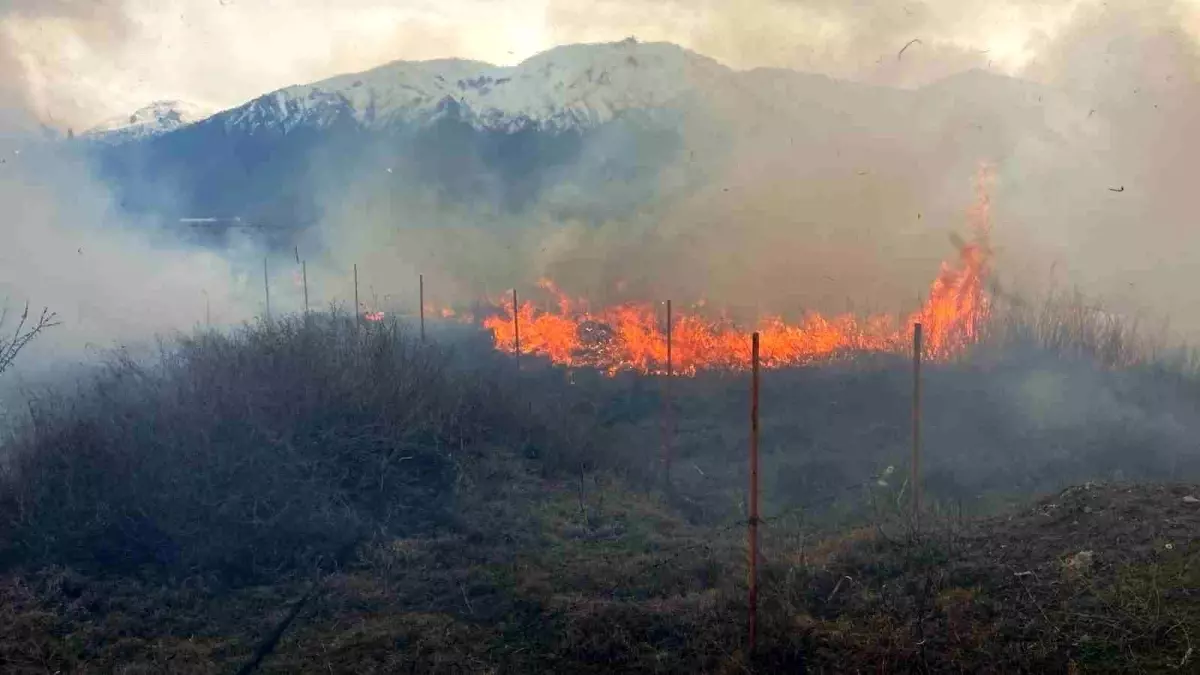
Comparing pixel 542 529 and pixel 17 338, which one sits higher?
pixel 17 338

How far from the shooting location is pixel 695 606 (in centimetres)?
741

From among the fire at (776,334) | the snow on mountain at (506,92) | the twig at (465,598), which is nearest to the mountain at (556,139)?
the snow on mountain at (506,92)

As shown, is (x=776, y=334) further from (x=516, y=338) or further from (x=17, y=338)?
(x=17, y=338)

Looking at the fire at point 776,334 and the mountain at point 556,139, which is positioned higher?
the mountain at point 556,139

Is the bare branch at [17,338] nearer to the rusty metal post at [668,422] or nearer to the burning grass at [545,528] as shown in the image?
the burning grass at [545,528]

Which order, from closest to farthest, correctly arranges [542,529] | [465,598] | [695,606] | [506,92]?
1. [695,606]
2. [465,598]
3. [542,529]
4. [506,92]

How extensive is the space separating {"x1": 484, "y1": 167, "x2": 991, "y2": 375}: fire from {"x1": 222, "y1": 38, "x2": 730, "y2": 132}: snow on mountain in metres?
21.8

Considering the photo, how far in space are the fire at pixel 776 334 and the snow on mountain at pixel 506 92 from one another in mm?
21773

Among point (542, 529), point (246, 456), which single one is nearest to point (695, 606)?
point (542, 529)

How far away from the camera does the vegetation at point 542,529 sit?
6645 mm

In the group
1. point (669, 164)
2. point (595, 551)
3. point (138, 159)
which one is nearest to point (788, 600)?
point (595, 551)

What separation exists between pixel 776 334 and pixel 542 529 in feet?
37.9

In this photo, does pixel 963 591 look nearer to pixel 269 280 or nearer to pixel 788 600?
pixel 788 600

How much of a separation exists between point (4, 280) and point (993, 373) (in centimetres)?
2702
